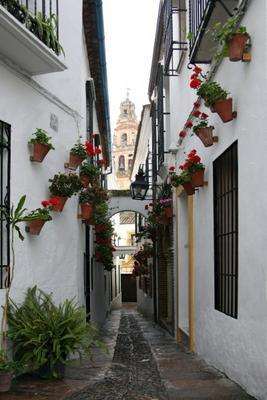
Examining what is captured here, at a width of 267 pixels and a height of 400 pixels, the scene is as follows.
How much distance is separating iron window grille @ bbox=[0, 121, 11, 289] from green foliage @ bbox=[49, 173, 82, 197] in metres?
1.18

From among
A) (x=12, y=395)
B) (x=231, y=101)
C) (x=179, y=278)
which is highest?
(x=231, y=101)

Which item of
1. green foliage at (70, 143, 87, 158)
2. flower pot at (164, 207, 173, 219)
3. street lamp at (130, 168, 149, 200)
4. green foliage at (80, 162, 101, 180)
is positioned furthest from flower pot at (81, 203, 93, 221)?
street lamp at (130, 168, 149, 200)

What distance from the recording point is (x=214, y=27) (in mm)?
6441

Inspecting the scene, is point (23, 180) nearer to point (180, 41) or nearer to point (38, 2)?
point (38, 2)

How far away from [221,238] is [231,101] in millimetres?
1932

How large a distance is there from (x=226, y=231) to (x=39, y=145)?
2508 mm

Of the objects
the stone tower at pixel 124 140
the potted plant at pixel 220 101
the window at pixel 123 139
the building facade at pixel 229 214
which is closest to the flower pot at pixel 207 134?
the building facade at pixel 229 214

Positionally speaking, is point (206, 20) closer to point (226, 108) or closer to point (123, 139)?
point (226, 108)

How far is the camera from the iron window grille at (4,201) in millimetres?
6758

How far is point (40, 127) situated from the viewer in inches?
309

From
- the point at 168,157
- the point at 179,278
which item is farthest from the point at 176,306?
the point at 168,157

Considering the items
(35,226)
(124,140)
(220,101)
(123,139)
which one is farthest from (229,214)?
(123,139)

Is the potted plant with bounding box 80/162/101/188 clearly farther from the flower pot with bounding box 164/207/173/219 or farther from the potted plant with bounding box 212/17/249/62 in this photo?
the potted plant with bounding box 212/17/249/62

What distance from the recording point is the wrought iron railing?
6.59 metres
